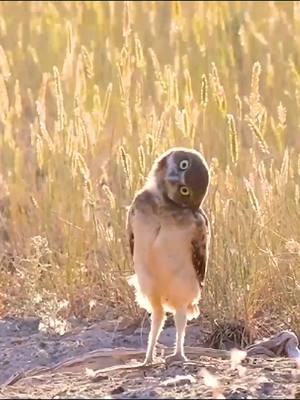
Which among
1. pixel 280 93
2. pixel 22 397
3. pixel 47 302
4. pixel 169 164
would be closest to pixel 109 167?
pixel 47 302

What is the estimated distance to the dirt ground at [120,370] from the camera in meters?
3.63

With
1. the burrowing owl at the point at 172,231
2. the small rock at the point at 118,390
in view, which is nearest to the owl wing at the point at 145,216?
the burrowing owl at the point at 172,231

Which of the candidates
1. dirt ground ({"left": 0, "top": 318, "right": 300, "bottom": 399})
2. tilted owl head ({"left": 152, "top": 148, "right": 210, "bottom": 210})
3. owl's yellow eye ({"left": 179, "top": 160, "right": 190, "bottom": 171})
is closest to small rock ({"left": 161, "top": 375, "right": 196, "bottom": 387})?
dirt ground ({"left": 0, "top": 318, "right": 300, "bottom": 399})

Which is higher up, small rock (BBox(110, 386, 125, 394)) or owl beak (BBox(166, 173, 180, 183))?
owl beak (BBox(166, 173, 180, 183))

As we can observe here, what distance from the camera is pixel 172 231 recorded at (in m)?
4.08

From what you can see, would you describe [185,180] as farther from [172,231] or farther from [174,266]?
[174,266]

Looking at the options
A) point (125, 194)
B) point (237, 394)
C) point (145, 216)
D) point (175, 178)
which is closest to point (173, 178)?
point (175, 178)

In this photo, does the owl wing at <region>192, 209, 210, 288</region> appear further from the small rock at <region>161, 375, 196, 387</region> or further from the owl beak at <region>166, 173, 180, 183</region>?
the small rock at <region>161, 375, 196, 387</region>

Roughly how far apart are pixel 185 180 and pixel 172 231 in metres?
0.17

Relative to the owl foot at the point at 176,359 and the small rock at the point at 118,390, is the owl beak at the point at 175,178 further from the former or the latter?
the small rock at the point at 118,390

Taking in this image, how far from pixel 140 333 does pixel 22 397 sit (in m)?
2.00

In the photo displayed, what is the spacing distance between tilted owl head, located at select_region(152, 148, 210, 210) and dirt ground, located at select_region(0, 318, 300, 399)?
1.79 feet

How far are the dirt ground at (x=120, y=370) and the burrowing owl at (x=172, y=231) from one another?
0.26 metres

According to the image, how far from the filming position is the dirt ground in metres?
3.63
